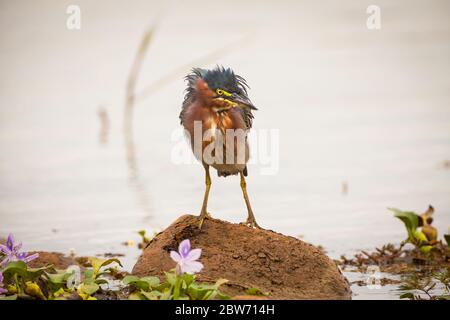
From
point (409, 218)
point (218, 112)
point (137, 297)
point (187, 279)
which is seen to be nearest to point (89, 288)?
point (137, 297)

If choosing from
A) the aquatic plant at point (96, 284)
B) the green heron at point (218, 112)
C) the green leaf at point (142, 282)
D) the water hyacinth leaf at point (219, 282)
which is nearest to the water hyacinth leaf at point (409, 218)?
the green heron at point (218, 112)

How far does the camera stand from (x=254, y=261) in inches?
322

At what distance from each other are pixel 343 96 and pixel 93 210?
17.7ft

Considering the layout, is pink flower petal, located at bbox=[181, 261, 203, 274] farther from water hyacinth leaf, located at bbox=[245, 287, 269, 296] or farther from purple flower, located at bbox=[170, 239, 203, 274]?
water hyacinth leaf, located at bbox=[245, 287, 269, 296]

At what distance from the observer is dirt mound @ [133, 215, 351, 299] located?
8000 mm

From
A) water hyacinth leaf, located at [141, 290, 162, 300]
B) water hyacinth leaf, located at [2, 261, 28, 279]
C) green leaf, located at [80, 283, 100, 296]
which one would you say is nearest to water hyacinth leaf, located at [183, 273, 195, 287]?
water hyacinth leaf, located at [141, 290, 162, 300]

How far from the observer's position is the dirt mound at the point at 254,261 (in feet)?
26.2

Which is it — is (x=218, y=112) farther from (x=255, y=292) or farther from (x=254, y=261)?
(x=255, y=292)

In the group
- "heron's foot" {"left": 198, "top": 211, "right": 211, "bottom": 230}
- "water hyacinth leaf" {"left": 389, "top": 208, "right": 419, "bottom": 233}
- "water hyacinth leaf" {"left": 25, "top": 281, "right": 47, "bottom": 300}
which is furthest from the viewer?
"water hyacinth leaf" {"left": 389, "top": 208, "right": 419, "bottom": 233}

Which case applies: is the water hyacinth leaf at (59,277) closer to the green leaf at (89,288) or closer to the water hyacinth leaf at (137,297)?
the green leaf at (89,288)

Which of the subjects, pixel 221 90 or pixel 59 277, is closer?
pixel 59 277

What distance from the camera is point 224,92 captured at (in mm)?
8312
